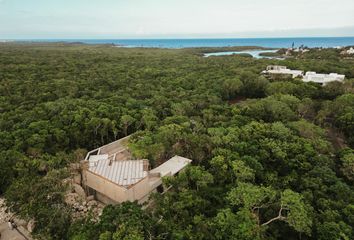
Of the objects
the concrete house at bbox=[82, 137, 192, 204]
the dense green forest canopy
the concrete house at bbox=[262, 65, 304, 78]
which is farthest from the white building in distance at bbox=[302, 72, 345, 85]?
the concrete house at bbox=[82, 137, 192, 204]

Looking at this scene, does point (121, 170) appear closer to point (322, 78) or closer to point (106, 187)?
point (106, 187)

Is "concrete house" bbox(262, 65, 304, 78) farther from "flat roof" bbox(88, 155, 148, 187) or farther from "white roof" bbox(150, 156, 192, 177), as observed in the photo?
"flat roof" bbox(88, 155, 148, 187)

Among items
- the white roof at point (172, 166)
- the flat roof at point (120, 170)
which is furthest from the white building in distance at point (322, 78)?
the flat roof at point (120, 170)

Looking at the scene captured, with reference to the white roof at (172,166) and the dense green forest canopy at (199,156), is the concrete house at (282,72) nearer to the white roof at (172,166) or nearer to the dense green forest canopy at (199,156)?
the dense green forest canopy at (199,156)

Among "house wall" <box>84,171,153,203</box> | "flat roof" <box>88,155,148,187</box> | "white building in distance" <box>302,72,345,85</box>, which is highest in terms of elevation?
"white building in distance" <box>302,72,345,85</box>

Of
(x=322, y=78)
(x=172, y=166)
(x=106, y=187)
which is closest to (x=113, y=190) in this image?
(x=106, y=187)

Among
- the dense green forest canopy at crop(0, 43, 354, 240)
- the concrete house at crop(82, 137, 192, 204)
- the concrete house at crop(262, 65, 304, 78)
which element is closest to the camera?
the dense green forest canopy at crop(0, 43, 354, 240)
